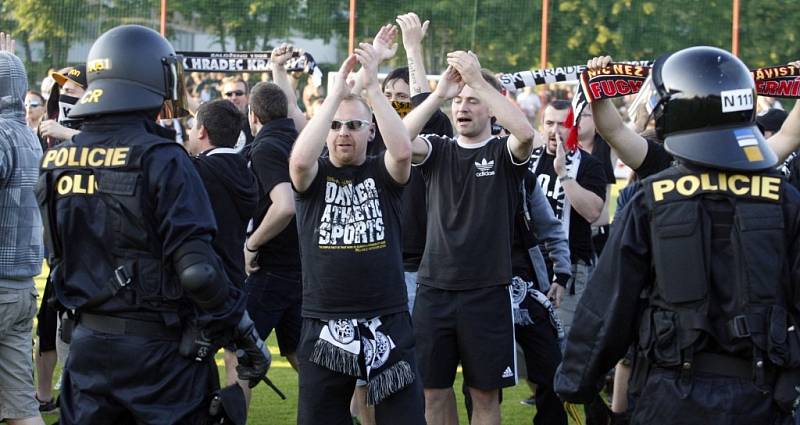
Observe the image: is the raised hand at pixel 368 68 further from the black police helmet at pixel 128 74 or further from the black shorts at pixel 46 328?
the black shorts at pixel 46 328

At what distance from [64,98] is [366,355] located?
9.88ft

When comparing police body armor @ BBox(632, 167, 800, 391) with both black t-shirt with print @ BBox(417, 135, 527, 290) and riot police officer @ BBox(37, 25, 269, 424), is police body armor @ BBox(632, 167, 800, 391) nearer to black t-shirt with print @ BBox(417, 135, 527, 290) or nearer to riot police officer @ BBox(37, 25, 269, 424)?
riot police officer @ BBox(37, 25, 269, 424)

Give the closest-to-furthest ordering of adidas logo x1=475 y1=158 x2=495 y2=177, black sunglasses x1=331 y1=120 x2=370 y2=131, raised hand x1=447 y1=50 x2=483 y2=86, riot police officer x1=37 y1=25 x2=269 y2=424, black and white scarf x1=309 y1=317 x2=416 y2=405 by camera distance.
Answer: riot police officer x1=37 y1=25 x2=269 y2=424 < black and white scarf x1=309 y1=317 x2=416 y2=405 < black sunglasses x1=331 y1=120 x2=370 y2=131 < raised hand x1=447 y1=50 x2=483 y2=86 < adidas logo x1=475 y1=158 x2=495 y2=177

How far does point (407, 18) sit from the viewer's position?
673cm

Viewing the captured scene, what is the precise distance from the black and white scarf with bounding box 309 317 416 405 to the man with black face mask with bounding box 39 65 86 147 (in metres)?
2.22

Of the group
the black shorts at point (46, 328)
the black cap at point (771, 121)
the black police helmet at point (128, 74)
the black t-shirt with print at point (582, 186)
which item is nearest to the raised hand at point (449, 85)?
the black t-shirt with print at point (582, 186)

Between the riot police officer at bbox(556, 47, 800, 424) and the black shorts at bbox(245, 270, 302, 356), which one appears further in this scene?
the black shorts at bbox(245, 270, 302, 356)

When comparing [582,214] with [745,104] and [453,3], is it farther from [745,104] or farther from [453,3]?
[453,3]

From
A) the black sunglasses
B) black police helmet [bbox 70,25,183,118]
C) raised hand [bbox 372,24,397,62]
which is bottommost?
the black sunglasses

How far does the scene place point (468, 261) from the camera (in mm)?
6230

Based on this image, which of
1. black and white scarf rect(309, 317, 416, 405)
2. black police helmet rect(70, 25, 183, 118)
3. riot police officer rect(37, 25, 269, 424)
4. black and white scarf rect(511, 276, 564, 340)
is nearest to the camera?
riot police officer rect(37, 25, 269, 424)

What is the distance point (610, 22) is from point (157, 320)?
627 inches

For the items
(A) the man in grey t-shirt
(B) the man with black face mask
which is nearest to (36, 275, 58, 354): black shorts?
(A) the man in grey t-shirt

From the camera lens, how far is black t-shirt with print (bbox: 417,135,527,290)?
20.5ft
